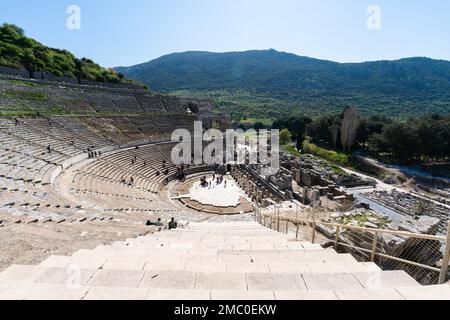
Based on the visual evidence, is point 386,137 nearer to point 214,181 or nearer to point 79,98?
point 214,181

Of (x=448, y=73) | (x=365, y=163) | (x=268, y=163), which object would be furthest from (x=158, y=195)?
(x=448, y=73)

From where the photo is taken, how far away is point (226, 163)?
3553 centimetres

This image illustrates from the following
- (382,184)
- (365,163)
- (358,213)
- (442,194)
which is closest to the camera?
(358,213)

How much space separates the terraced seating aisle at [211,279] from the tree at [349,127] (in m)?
45.8

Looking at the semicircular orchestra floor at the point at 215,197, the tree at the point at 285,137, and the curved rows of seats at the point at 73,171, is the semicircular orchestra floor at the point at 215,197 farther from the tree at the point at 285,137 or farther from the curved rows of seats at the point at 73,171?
the tree at the point at 285,137

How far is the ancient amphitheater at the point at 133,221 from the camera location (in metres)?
3.26

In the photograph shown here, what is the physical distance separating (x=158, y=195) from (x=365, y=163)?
31.2m

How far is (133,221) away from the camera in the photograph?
11797 mm

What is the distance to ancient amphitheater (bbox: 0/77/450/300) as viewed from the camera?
3.26 m

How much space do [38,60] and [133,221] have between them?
49045 millimetres

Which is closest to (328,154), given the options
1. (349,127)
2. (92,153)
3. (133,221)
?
(349,127)

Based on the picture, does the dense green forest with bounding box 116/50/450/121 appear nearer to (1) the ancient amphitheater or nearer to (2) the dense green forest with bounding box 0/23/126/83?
(2) the dense green forest with bounding box 0/23/126/83

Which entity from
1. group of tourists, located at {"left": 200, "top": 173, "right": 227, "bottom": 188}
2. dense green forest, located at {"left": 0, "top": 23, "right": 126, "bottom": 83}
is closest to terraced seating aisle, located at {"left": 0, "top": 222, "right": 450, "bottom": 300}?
group of tourists, located at {"left": 200, "top": 173, "right": 227, "bottom": 188}

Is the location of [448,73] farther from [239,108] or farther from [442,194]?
[442,194]
